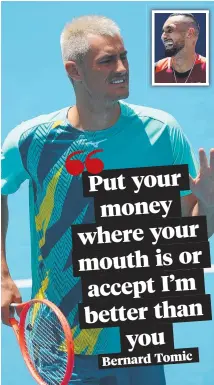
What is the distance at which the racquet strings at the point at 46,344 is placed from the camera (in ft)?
18.8

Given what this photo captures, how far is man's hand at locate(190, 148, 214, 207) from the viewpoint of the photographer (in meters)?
5.67

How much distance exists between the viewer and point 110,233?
5797mm

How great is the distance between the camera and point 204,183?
18.7ft

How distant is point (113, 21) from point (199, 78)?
1.93 ft

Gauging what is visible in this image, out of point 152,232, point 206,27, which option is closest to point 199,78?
point 206,27

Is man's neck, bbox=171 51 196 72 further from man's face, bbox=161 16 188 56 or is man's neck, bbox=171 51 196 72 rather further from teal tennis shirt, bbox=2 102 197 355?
teal tennis shirt, bbox=2 102 197 355

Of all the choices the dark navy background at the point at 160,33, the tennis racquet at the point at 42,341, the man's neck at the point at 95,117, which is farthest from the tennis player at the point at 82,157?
the dark navy background at the point at 160,33

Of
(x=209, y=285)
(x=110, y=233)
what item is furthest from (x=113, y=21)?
(x=209, y=285)

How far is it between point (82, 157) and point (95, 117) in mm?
237

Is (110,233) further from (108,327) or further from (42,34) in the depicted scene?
(42,34)

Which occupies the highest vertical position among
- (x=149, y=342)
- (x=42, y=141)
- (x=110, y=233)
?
(x=42, y=141)

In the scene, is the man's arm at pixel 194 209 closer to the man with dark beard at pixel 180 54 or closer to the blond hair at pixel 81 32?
the man with dark beard at pixel 180 54

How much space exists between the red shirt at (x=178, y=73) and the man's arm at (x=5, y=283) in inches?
44.5

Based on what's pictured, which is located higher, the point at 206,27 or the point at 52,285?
the point at 206,27
